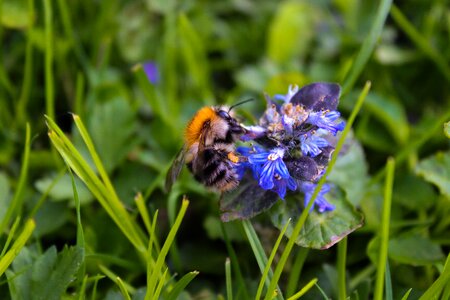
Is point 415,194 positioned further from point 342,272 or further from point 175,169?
point 175,169

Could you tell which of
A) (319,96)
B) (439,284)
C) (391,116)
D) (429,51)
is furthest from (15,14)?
(439,284)

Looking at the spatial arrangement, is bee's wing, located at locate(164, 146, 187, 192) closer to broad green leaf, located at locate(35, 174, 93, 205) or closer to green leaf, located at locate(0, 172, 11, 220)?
broad green leaf, located at locate(35, 174, 93, 205)

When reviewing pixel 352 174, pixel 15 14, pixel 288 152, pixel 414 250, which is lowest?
pixel 414 250

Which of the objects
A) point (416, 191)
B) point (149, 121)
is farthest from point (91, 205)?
point (416, 191)

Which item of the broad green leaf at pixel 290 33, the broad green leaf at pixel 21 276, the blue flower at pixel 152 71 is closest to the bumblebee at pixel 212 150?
the broad green leaf at pixel 21 276

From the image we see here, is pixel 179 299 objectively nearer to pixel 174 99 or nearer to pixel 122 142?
pixel 122 142

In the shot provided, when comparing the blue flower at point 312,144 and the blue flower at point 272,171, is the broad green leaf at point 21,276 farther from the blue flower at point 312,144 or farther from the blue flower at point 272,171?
the blue flower at point 312,144
